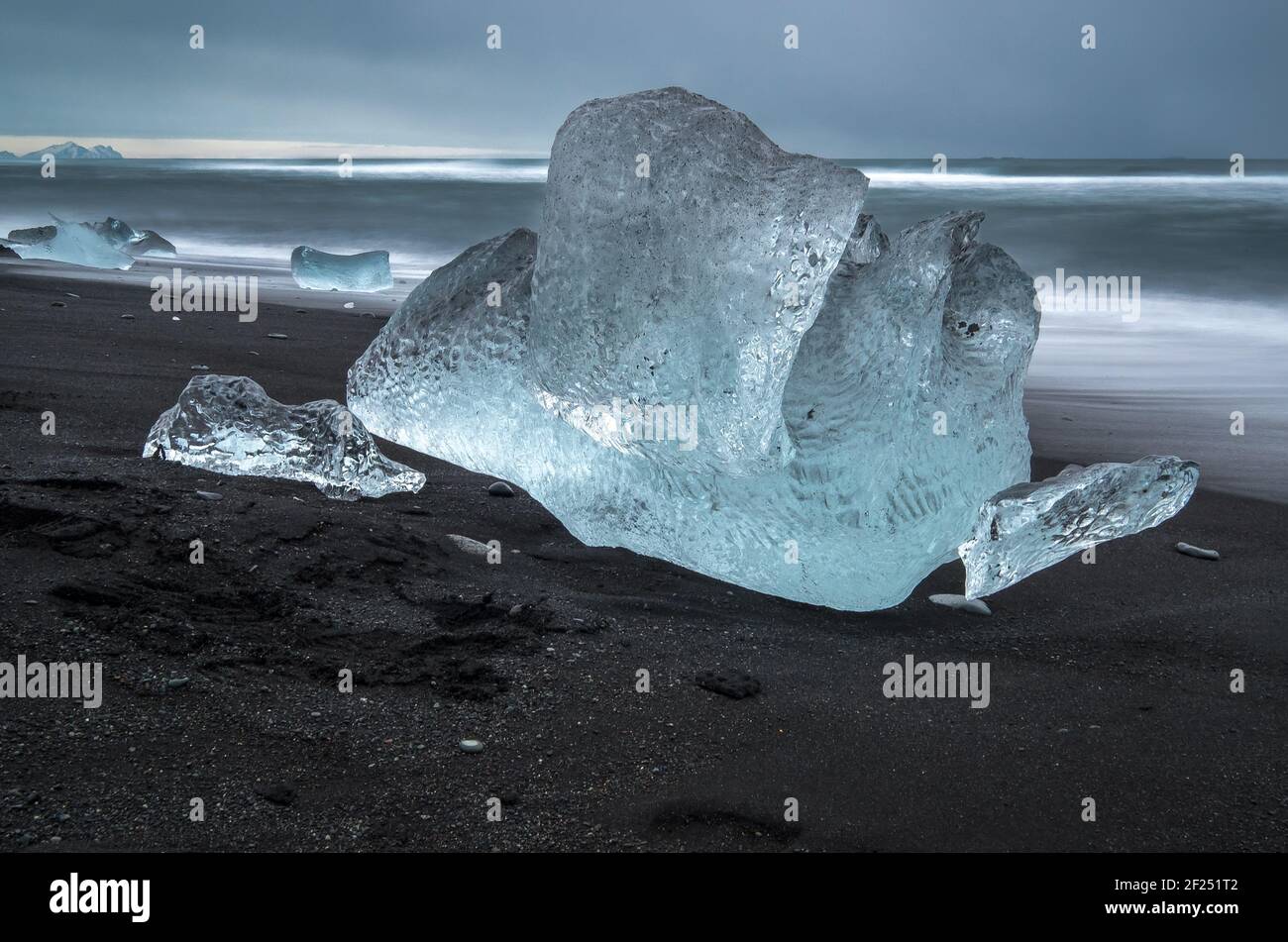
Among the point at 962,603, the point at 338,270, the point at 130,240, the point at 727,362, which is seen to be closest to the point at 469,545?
the point at 727,362

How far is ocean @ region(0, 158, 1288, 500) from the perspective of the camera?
5855mm

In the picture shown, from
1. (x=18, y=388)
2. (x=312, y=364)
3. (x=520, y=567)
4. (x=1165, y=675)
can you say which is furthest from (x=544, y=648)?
(x=312, y=364)

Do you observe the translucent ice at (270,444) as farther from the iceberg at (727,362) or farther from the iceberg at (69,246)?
the iceberg at (69,246)

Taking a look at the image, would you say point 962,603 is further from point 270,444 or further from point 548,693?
point 270,444

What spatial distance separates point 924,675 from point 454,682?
1089 millimetres

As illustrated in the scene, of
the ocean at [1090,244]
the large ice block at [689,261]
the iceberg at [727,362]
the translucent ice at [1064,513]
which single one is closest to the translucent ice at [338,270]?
the ocean at [1090,244]

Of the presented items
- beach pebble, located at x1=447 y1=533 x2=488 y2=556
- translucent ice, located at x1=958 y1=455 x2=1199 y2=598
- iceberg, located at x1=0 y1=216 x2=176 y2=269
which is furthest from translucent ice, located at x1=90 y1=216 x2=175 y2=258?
translucent ice, located at x1=958 y1=455 x2=1199 y2=598

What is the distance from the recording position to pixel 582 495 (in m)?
3.21

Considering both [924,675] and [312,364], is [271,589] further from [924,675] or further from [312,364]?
[312,364]

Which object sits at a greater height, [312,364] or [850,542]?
[312,364]

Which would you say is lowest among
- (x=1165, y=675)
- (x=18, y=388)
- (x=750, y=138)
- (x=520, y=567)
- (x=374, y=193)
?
(x=1165, y=675)

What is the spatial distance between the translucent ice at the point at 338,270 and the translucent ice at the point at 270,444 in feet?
25.4

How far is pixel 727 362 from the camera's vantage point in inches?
104

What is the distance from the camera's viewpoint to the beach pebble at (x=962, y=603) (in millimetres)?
3059
